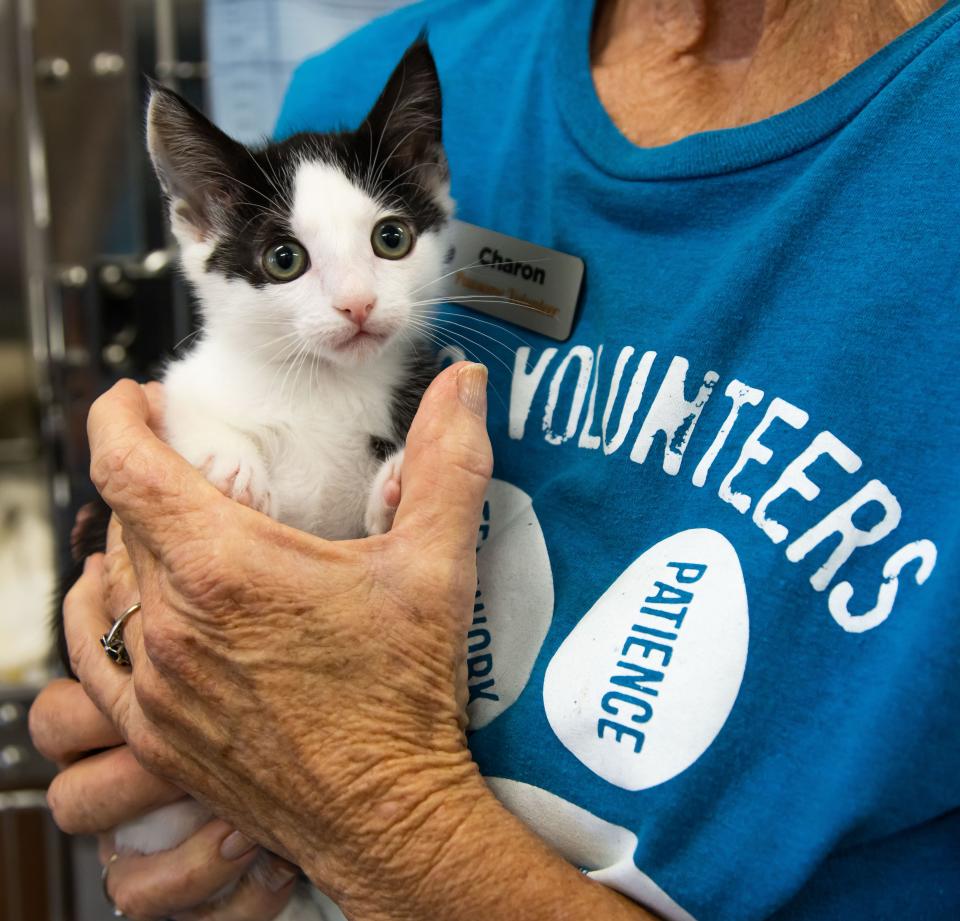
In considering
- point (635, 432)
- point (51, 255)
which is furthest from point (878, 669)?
point (51, 255)

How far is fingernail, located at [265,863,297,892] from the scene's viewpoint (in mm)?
1166

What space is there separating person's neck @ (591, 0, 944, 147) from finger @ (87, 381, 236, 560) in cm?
67

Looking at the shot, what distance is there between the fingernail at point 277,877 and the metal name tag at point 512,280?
735mm

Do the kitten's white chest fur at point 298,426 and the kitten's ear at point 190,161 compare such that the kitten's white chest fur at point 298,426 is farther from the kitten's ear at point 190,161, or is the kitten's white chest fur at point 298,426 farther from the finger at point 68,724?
the finger at point 68,724

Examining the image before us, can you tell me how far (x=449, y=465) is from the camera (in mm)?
943

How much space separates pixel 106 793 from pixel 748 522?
85cm

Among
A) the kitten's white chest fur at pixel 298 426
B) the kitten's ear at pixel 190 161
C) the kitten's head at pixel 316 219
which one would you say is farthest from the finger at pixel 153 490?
the kitten's ear at pixel 190 161

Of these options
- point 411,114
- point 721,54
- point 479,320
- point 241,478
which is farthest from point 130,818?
point 721,54

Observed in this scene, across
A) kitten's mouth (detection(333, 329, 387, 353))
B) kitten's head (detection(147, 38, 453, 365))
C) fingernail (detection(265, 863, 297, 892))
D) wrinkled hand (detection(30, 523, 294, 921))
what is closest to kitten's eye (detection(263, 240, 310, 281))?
kitten's head (detection(147, 38, 453, 365))

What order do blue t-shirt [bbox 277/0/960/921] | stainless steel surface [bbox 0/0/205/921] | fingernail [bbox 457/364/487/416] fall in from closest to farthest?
blue t-shirt [bbox 277/0/960/921], fingernail [bbox 457/364/487/416], stainless steel surface [bbox 0/0/205/921]

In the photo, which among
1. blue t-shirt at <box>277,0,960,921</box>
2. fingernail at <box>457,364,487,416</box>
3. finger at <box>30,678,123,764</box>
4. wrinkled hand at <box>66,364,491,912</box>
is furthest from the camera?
finger at <box>30,678,123,764</box>

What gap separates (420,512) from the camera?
93 centimetres

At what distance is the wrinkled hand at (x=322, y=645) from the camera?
2.91 feet

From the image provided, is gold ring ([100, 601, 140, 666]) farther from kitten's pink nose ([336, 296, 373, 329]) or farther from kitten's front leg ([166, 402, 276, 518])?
kitten's pink nose ([336, 296, 373, 329])
